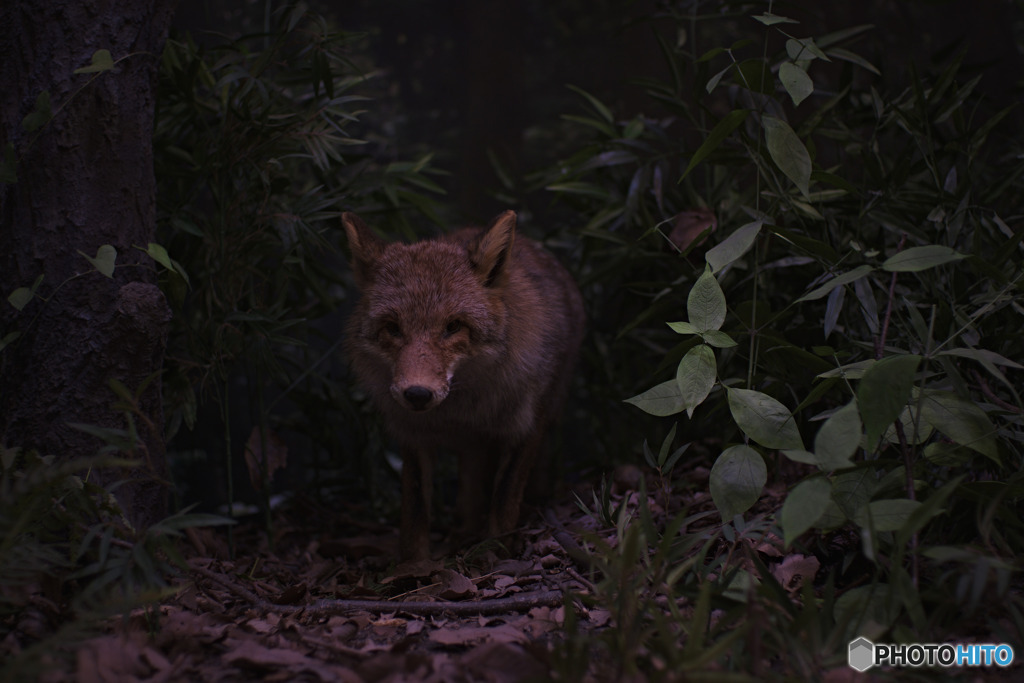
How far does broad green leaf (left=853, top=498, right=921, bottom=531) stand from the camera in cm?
213

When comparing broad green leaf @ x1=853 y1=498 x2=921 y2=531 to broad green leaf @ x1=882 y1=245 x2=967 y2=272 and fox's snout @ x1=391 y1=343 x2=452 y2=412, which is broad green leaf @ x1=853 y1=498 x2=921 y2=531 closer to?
broad green leaf @ x1=882 y1=245 x2=967 y2=272

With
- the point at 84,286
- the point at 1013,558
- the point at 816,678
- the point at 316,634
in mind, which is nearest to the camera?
the point at 816,678

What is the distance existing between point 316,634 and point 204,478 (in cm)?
322

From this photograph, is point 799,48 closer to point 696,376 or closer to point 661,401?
point 696,376

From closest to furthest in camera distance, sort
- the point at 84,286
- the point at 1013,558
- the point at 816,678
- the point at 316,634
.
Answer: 1. the point at 816,678
2. the point at 1013,558
3. the point at 316,634
4. the point at 84,286

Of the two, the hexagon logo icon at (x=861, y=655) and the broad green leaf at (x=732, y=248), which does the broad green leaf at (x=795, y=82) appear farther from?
the hexagon logo icon at (x=861, y=655)

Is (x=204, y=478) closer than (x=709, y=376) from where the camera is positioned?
No

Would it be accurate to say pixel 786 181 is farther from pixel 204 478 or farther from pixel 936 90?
pixel 204 478

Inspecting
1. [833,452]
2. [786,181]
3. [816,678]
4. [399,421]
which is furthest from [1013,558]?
[399,421]

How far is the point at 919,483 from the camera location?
2.46 metres

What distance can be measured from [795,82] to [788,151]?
25 centimetres

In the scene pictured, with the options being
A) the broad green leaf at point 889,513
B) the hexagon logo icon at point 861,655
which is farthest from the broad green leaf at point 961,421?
the hexagon logo icon at point 861,655

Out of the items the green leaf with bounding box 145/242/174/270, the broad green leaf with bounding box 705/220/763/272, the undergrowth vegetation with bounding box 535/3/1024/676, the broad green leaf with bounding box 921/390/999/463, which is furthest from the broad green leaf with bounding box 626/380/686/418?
the green leaf with bounding box 145/242/174/270

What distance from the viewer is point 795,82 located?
2598 millimetres
